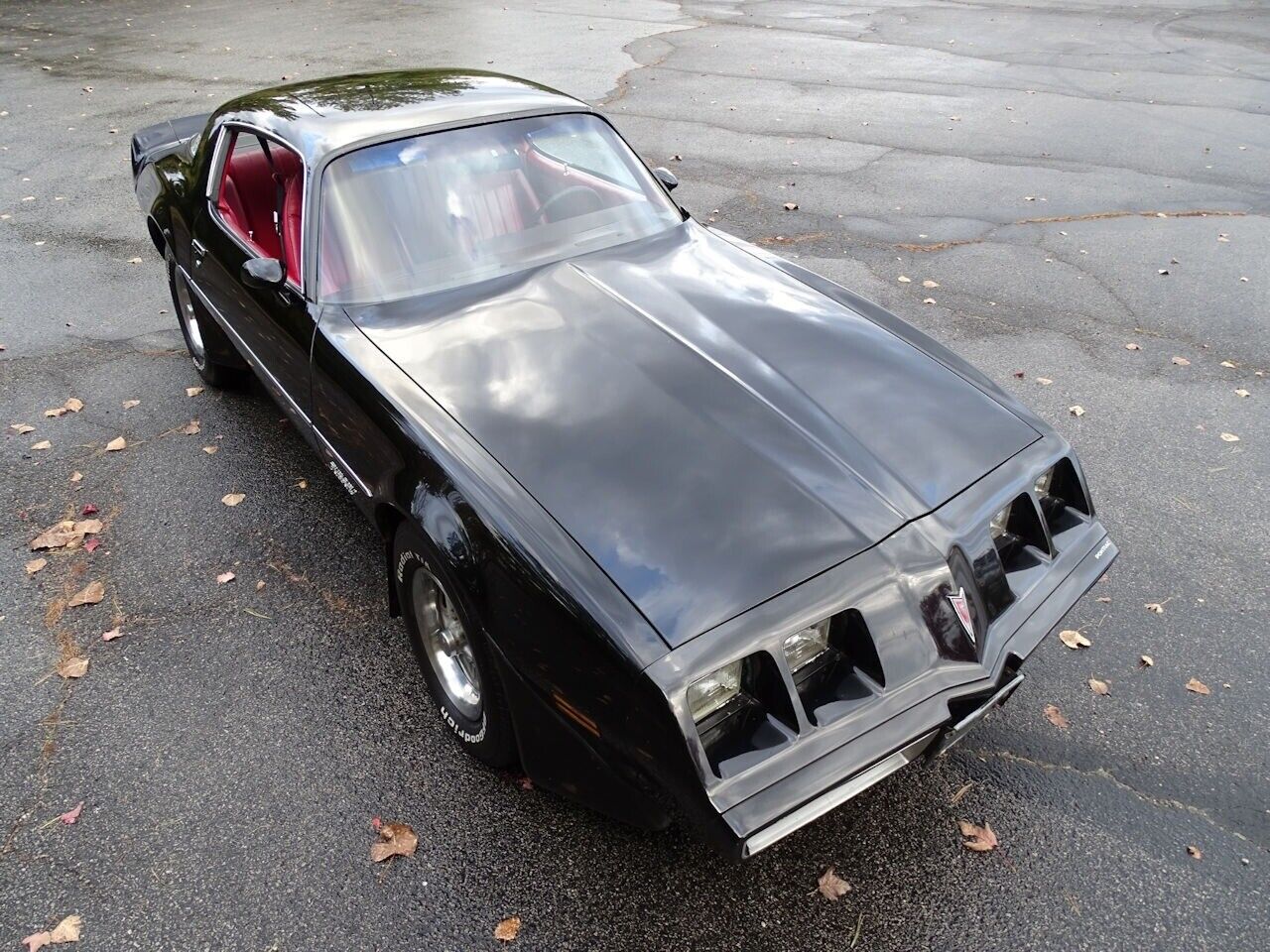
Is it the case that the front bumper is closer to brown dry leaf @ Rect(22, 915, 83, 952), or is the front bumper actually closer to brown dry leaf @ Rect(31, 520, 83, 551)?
brown dry leaf @ Rect(22, 915, 83, 952)

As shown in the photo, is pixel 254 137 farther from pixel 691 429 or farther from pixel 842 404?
pixel 842 404

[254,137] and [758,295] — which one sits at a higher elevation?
[254,137]

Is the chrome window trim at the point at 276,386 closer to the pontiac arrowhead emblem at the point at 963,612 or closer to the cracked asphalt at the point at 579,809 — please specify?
the cracked asphalt at the point at 579,809

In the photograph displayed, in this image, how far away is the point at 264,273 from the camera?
11.0 ft

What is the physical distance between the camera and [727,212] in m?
7.18

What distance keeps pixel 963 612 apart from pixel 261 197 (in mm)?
3410

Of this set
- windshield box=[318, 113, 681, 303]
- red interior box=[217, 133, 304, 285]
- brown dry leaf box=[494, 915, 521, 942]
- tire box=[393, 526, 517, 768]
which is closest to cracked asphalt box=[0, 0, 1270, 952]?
brown dry leaf box=[494, 915, 521, 942]

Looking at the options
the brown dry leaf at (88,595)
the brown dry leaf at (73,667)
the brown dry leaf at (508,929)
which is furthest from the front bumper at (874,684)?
the brown dry leaf at (88,595)

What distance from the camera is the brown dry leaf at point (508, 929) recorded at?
2387 millimetres

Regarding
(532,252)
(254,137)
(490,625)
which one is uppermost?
(254,137)

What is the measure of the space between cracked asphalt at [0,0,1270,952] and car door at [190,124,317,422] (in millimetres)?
671

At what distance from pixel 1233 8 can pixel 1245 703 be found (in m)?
17.8

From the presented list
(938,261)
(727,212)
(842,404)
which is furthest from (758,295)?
(727,212)

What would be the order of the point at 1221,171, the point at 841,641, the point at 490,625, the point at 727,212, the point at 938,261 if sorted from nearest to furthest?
1. the point at 841,641
2. the point at 490,625
3. the point at 938,261
4. the point at 727,212
5. the point at 1221,171
